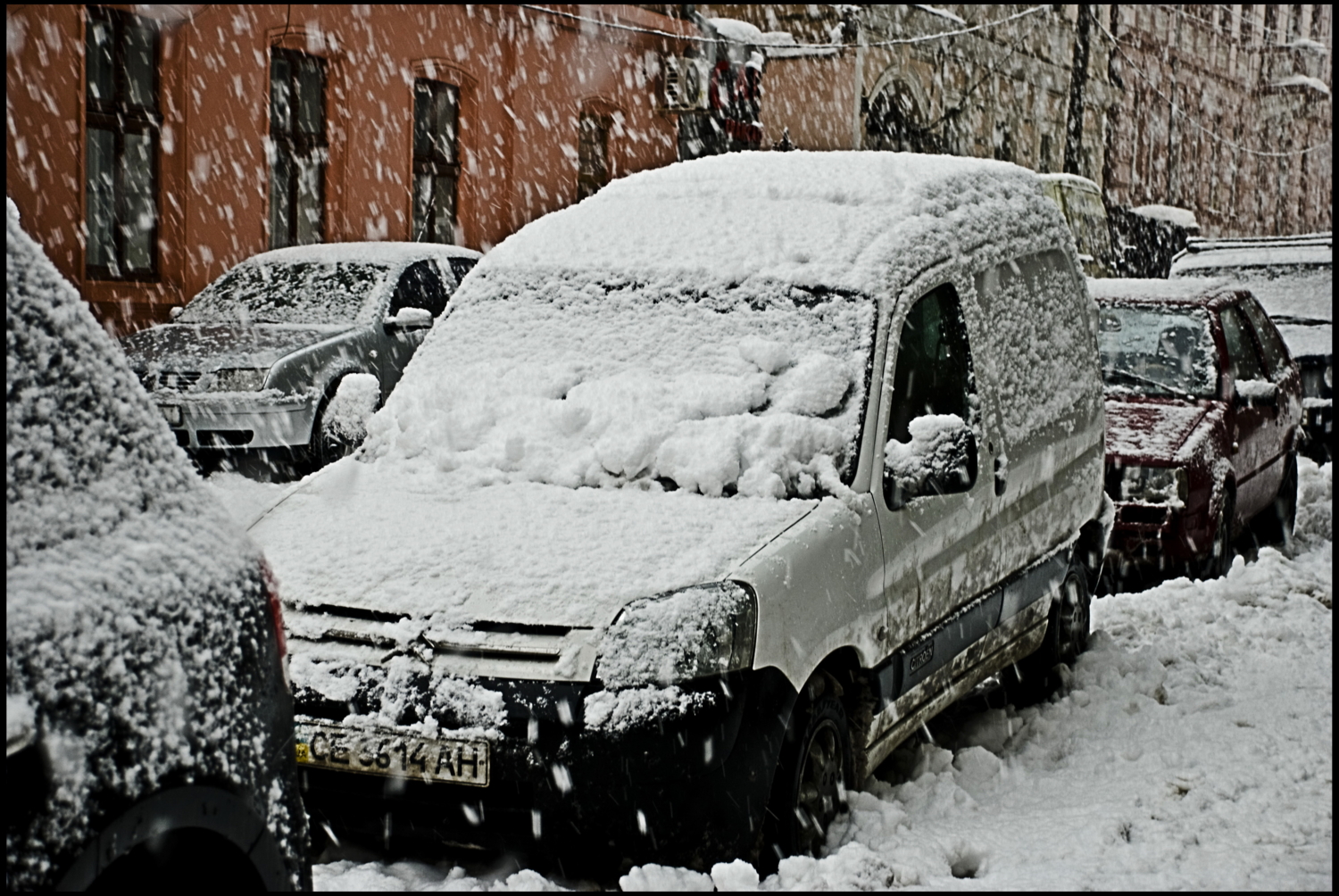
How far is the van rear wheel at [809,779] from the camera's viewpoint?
405 centimetres

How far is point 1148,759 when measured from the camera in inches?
202

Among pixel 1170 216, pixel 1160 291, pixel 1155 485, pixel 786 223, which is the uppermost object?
pixel 786 223

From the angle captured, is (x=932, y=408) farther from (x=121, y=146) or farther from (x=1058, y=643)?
(x=121, y=146)

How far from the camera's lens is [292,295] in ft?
38.9

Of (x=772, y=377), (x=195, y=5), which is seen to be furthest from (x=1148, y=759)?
(x=195, y=5)

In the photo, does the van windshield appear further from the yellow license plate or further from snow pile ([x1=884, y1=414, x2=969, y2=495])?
the yellow license plate

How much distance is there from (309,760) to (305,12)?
14000mm

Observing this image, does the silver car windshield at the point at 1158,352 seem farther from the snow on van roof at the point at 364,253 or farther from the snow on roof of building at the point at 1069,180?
→ the snow on roof of building at the point at 1069,180

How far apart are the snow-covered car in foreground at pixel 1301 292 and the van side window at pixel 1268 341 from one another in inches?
130

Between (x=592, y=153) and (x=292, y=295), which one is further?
(x=592, y=153)

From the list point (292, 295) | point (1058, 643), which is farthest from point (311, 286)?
point (1058, 643)

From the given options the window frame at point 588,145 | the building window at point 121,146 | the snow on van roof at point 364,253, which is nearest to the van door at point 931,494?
the snow on van roof at point 364,253

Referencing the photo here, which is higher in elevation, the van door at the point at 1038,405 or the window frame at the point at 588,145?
the van door at the point at 1038,405

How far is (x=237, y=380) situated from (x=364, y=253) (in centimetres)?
224
